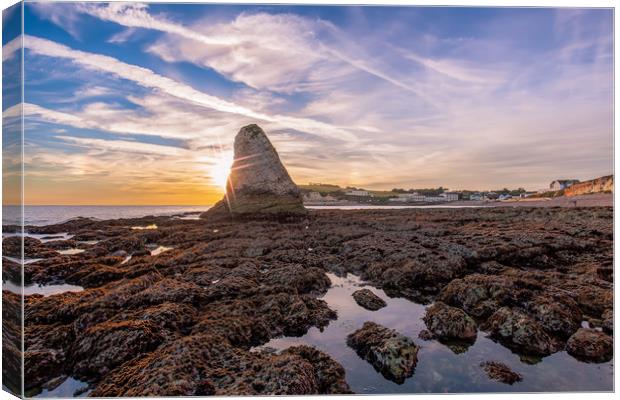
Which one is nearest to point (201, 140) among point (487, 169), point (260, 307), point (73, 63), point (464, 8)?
point (73, 63)

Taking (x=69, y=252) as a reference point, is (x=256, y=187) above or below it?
above

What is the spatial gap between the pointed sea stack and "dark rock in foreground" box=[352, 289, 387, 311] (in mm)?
18206

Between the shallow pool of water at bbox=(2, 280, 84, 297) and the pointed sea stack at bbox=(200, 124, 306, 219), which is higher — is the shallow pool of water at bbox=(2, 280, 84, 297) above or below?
below

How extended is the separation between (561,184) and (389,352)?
832cm

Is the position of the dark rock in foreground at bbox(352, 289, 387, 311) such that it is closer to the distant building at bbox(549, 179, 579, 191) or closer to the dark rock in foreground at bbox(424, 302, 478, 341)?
the dark rock in foreground at bbox(424, 302, 478, 341)

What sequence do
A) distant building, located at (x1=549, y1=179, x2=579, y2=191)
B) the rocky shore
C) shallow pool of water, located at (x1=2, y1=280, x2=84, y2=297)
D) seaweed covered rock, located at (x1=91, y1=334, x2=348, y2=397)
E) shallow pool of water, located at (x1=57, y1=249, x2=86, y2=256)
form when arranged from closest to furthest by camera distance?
seaweed covered rock, located at (x1=91, y1=334, x2=348, y2=397)
the rocky shore
shallow pool of water, located at (x1=2, y1=280, x2=84, y2=297)
distant building, located at (x1=549, y1=179, x2=579, y2=191)
shallow pool of water, located at (x1=57, y1=249, x2=86, y2=256)

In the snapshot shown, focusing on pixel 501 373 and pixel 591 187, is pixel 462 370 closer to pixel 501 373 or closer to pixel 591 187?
pixel 501 373

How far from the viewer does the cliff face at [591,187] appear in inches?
247

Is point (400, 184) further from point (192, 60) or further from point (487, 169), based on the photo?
point (192, 60)

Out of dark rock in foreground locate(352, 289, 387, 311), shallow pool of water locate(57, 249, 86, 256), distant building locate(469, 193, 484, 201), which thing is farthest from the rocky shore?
distant building locate(469, 193, 484, 201)

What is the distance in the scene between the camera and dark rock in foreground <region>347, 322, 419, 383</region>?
4027 millimetres

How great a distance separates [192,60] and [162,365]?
6.24m

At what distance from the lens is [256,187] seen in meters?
25.8

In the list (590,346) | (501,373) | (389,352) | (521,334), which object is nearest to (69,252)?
(389,352)
